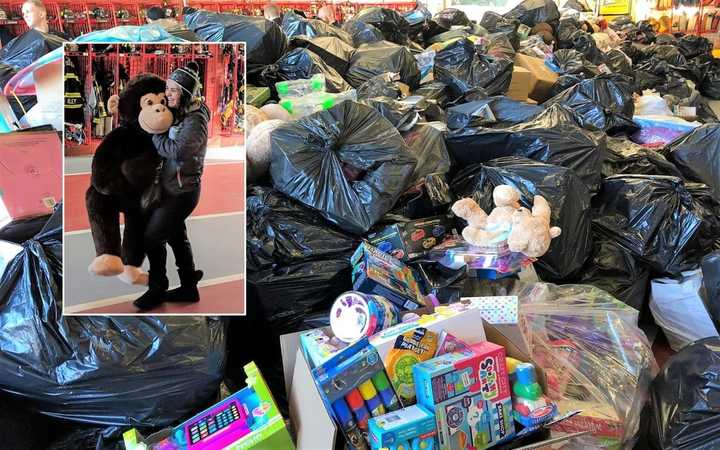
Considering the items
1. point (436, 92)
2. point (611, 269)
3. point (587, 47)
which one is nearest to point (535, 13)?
point (587, 47)

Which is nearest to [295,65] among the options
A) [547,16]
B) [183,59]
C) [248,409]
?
[183,59]

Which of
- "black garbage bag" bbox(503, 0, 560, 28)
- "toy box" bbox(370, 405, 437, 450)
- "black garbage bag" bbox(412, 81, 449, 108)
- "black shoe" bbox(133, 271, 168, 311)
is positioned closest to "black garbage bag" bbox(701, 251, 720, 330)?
"toy box" bbox(370, 405, 437, 450)

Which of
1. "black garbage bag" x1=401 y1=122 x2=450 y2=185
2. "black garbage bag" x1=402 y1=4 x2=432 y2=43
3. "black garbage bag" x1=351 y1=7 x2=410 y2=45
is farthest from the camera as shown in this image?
"black garbage bag" x1=402 y1=4 x2=432 y2=43

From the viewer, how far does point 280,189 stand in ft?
5.26

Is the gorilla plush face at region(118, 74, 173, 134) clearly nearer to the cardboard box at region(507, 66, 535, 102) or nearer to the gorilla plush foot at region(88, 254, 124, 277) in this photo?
the gorilla plush foot at region(88, 254, 124, 277)

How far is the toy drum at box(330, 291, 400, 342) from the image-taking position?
1238 mm

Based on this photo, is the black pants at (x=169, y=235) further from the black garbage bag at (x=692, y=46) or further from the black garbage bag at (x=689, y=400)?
the black garbage bag at (x=692, y=46)

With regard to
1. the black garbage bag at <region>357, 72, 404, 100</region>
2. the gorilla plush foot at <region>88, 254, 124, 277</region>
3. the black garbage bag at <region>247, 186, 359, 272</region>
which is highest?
the black garbage bag at <region>357, 72, 404, 100</region>

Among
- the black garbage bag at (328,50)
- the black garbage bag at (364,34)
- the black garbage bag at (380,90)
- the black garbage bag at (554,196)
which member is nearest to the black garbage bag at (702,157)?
the black garbage bag at (554,196)

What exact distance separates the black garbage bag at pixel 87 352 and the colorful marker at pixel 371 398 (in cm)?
40

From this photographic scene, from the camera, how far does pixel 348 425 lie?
42.9 inches

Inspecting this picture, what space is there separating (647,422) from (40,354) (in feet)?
5.21

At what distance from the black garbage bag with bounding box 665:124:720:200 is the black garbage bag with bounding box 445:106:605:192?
0.73 meters

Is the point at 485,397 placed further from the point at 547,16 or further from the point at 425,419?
the point at 547,16
